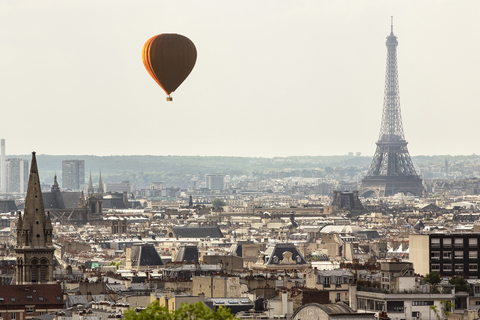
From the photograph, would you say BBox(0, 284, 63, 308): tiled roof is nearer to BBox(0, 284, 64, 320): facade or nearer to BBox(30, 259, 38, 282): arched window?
BBox(0, 284, 64, 320): facade

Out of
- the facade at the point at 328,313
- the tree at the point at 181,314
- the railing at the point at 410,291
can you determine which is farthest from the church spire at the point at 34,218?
the tree at the point at 181,314

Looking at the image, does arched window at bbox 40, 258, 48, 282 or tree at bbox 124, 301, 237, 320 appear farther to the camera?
arched window at bbox 40, 258, 48, 282

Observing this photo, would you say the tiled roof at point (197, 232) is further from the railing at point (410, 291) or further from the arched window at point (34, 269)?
the railing at point (410, 291)

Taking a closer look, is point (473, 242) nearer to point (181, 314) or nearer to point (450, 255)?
point (450, 255)

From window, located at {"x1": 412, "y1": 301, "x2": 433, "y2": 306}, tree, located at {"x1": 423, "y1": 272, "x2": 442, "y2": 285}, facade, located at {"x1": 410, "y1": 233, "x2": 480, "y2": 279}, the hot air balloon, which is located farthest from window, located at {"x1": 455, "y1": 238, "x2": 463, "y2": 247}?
window, located at {"x1": 412, "y1": 301, "x2": 433, "y2": 306}

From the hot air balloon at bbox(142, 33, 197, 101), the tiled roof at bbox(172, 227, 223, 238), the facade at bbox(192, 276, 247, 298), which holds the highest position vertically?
the hot air balloon at bbox(142, 33, 197, 101)

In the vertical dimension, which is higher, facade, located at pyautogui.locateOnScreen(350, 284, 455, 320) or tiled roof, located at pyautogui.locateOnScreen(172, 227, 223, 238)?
facade, located at pyautogui.locateOnScreen(350, 284, 455, 320)

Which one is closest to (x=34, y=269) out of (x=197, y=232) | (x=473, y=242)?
(x=473, y=242)
